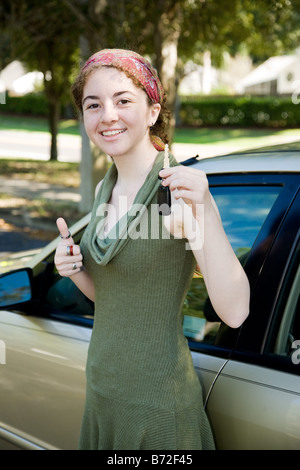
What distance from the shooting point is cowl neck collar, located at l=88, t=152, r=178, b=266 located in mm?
1650

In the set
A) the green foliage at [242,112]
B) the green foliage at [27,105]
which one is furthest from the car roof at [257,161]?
the green foliage at [27,105]

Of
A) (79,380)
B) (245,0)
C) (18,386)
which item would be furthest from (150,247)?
(245,0)

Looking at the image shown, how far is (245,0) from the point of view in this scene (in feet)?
30.8

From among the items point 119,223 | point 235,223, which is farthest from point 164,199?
point 235,223

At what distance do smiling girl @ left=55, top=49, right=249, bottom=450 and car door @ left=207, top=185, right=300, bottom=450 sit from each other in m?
0.09

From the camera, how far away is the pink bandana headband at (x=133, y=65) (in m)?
1.71

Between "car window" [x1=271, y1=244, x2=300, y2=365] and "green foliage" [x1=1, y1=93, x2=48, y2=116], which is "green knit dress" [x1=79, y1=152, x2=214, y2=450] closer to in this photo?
"car window" [x1=271, y1=244, x2=300, y2=365]

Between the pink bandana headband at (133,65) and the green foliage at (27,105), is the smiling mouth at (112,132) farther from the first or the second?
Answer: the green foliage at (27,105)

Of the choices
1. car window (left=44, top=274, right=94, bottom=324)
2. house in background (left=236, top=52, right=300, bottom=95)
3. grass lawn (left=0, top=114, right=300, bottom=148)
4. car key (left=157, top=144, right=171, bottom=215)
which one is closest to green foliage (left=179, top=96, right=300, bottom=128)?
grass lawn (left=0, top=114, right=300, bottom=148)

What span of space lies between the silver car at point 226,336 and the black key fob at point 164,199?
0.48 metres

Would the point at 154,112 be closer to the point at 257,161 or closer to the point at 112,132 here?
the point at 112,132

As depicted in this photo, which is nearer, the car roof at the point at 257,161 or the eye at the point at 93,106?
the eye at the point at 93,106

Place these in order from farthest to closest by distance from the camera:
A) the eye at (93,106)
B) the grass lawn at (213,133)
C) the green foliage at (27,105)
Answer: the green foliage at (27,105)
the grass lawn at (213,133)
the eye at (93,106)
